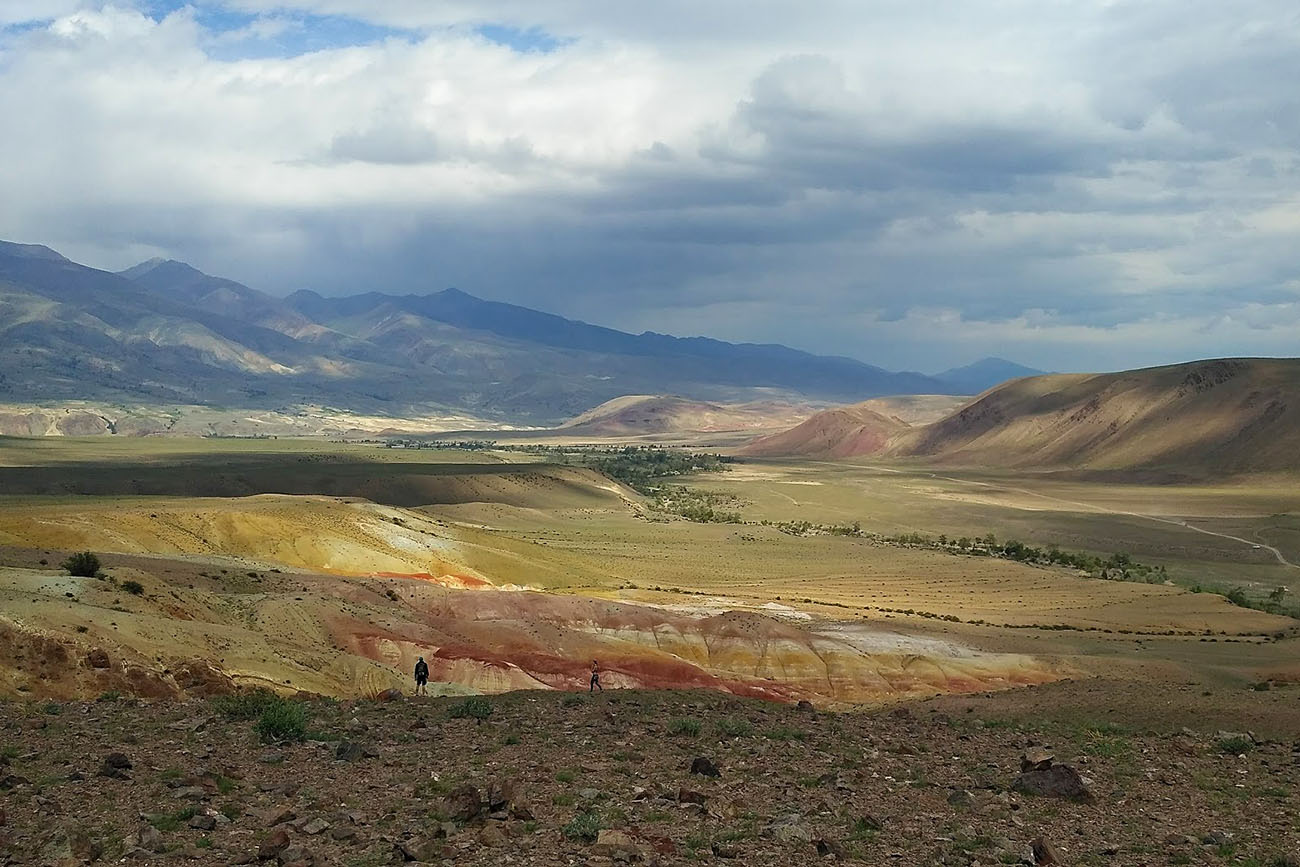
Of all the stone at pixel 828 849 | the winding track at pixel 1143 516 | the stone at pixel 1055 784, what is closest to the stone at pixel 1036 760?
the stone at pixel 1055 784

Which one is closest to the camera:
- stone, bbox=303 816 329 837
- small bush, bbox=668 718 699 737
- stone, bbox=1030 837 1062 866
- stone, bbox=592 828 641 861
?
stone, bbox=592 828 641 861

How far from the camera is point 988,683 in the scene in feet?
155

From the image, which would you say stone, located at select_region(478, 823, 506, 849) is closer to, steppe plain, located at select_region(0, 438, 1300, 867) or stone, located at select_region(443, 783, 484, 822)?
steppe plain, located at select_region(0, 438, 1300, 867)

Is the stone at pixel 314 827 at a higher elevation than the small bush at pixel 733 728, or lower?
higher

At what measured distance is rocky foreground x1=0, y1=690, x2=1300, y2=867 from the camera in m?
12.6

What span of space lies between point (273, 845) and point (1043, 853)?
359 inches

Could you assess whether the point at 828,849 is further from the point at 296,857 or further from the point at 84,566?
the point at 84,566

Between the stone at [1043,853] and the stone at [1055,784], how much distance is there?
3.05 metres

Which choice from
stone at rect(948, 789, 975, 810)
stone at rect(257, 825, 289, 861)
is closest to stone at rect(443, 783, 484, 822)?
stone at rect(257, 825, 289, 861)

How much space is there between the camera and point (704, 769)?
1638 centimetres

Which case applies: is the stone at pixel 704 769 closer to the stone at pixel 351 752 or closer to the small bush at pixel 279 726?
the stone at pixel 351 752

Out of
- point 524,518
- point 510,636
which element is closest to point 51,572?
point 510,636

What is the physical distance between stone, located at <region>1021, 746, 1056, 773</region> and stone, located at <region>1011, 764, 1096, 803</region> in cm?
45

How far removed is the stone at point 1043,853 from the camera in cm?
1270
